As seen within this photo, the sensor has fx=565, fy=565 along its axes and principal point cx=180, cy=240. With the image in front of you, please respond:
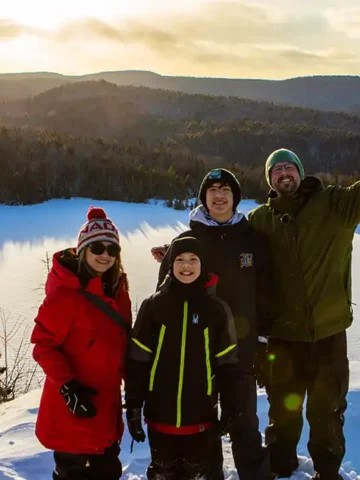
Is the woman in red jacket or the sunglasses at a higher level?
the sunglasses

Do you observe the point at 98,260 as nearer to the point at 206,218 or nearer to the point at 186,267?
the point at 186,267

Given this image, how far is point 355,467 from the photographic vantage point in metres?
3.17

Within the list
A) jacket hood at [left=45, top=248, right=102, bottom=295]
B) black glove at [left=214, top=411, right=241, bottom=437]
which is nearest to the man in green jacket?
black glove at [left=214, top=411, right=241, bottom=437]

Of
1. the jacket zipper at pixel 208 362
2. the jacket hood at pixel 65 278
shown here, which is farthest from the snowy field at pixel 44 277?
the jacket hood at pixel 65 278

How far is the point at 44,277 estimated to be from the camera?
836 centimetres

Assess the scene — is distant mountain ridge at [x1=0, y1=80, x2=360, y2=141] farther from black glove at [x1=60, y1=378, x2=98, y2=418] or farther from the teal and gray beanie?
black glove at [x1=60, y1=378, x2=98, y2=418]

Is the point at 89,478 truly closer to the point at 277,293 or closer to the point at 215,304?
the point at 215,304

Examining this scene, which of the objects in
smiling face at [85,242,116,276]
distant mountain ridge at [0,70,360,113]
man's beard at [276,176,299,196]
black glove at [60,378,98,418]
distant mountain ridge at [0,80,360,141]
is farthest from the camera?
distant mountain ridge at [0,70,360,113]

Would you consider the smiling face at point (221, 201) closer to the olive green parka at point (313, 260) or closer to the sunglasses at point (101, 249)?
the olive green parka at point (313, 260)

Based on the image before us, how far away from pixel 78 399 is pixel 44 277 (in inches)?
247

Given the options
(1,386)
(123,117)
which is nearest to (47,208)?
(1,386)

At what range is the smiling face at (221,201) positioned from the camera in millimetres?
2744

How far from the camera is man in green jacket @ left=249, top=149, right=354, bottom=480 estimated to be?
2.79 meters

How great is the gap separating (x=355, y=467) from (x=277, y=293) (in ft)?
3.79
